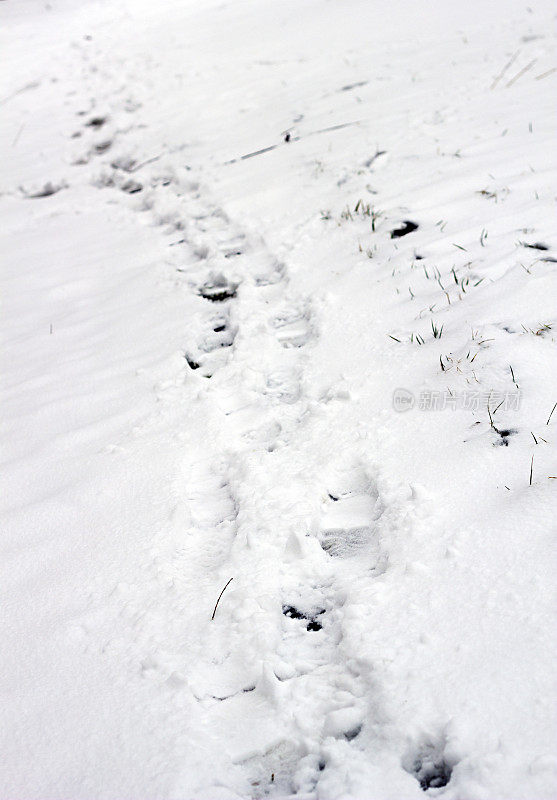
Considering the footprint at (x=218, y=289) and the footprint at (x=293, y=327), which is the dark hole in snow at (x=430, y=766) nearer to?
the footprint at (x=293, y=327)

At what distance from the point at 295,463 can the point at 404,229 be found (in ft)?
5.20

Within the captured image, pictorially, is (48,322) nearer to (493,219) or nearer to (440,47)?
(493,219)

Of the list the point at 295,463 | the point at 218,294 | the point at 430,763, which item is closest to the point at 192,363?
the point at 218,294

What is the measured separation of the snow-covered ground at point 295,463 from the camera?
1178 millimetres

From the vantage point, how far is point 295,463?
73.9 inches

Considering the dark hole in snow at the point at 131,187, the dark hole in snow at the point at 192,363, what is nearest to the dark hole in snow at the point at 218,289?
the dark hole in snow at the point at 192,363

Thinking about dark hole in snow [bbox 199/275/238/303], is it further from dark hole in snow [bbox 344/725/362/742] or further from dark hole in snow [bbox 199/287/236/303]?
dark hole in snow [bbox 344/725/362/742]

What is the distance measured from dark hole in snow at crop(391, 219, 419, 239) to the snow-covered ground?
5 centimetres

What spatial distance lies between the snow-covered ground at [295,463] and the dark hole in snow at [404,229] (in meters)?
0.05

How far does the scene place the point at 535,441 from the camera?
1628mm

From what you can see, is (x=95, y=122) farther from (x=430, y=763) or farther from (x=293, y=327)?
(x=430, y=763)

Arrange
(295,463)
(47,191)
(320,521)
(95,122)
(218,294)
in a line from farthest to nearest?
(95,122) → (47,191) → (218,294) → (295,463) → (320,521)

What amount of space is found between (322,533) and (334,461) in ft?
0.87

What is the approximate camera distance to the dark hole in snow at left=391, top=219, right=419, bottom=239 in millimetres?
2924
